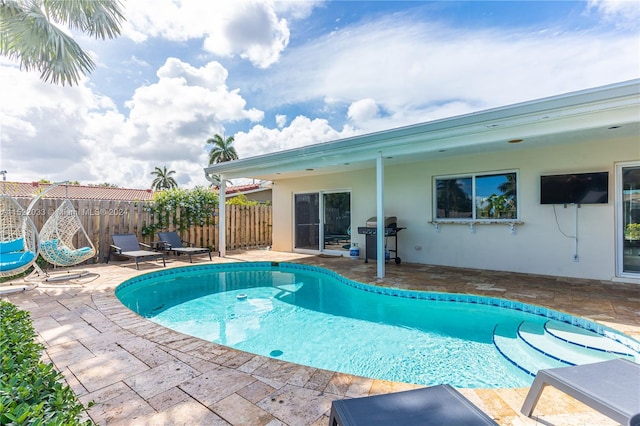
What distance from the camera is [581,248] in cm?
619

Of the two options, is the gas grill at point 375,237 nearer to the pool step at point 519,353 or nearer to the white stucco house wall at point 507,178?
the white stucco house wall at point 507,178

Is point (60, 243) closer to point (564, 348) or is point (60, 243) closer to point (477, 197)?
point (564, 348)

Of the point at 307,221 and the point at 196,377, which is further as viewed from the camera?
the point at 307,221

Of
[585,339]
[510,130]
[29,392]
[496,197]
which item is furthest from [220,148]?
[29,392]

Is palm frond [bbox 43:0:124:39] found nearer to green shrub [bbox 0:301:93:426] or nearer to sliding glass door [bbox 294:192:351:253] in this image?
green shrub [bbox 0:301:93:426]

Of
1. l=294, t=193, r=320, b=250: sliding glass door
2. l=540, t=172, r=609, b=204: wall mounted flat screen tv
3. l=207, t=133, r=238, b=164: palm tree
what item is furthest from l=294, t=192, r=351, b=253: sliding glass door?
l=207, t=133, r=238, b=164: palm tree

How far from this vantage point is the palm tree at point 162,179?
44781 millimetres

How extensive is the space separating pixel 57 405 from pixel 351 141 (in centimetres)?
582

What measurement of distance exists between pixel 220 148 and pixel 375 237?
2617cm

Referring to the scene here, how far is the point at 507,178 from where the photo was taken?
277 inches

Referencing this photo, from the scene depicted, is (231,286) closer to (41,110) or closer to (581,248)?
(581,248)

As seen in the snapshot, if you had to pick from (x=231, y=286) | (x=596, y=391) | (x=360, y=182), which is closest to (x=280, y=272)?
(x=231, y=286)

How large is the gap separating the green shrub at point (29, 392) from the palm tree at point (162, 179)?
47.0 m

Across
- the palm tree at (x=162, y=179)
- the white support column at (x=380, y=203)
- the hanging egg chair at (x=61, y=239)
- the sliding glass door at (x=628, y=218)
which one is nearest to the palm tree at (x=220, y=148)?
the palm tree at (x=162, y=179)
